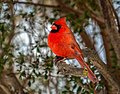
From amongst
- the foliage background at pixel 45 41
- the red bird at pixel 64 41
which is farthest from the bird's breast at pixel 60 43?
the foliage background at pixel 45 41

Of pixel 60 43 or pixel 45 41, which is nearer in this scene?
pixel 60 43

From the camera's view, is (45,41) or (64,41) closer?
(64,41)

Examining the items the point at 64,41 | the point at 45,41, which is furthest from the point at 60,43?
the point at 45,41

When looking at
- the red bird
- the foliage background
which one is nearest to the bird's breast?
the red bird

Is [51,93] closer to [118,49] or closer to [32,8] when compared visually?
[32,8]

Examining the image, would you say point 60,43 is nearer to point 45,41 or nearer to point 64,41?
point 64,41

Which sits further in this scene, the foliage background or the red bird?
the foliage background

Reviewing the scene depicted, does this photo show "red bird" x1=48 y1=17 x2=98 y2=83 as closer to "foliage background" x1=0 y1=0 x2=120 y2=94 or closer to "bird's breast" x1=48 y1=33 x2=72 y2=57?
"bird's breast" x1=48 y1=33 x2=72 y2=57

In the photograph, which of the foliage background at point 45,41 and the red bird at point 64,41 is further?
A: the foliage background at point 45,41

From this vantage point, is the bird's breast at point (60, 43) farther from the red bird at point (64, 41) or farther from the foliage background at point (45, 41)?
the foliage background at point (45, 41)

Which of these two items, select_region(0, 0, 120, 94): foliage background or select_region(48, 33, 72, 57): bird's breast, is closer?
select_region(48, 33, 72, 57): bird's breast

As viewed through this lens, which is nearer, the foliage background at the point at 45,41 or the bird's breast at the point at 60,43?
the bird's breast at the point at 60,43

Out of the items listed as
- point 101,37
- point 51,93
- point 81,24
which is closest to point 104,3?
point 81,24

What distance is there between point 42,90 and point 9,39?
28.8 inches
